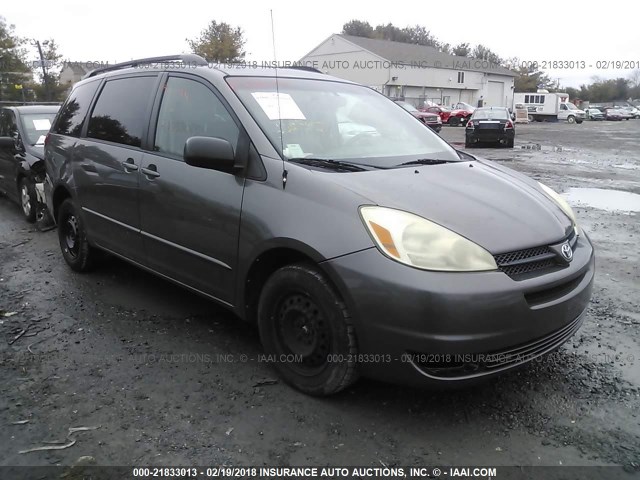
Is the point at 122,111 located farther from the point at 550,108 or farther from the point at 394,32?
the point at 394,32

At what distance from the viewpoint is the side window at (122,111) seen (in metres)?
3.95

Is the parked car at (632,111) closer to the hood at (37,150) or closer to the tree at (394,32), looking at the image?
the tree at (394,32)

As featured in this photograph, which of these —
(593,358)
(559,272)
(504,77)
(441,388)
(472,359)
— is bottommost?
(593,358)

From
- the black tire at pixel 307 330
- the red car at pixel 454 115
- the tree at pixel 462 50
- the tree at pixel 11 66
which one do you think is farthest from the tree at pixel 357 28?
the black tire at pixel 307 330

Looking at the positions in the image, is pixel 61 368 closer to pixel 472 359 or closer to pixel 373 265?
pixel 373 265

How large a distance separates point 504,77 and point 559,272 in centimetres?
6925

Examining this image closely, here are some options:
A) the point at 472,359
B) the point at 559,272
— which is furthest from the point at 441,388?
the point at 559,272

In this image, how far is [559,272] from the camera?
266cm

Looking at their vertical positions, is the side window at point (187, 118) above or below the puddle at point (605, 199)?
above

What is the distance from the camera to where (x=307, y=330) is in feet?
9.23

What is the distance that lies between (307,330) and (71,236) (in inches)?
127

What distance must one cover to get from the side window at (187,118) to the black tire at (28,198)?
13.8 feet

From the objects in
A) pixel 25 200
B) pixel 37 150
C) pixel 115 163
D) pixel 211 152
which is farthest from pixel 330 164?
pixel 25 200

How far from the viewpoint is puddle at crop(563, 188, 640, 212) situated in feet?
26.0
